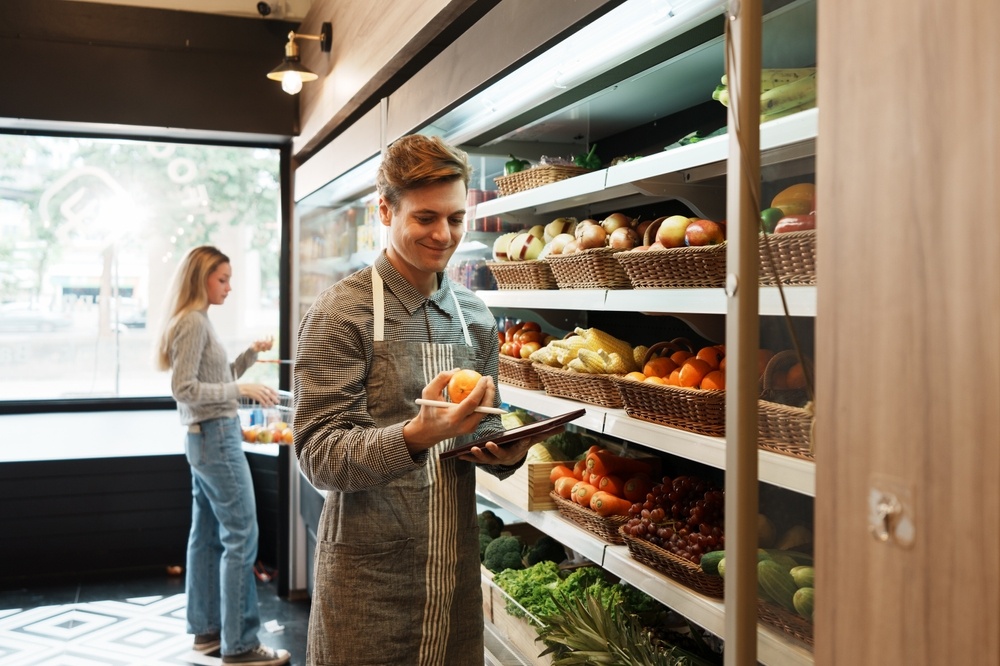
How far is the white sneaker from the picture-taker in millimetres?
4262

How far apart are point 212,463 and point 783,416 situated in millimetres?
3653

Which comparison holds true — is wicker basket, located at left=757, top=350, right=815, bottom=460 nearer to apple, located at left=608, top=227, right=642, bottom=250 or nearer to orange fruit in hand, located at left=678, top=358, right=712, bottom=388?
orange fruit in hand, located at left=678, top=358, right=712, bottom=388

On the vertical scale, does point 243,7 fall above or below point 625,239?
above

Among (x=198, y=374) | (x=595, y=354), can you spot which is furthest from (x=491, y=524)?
(x=198, y=374)

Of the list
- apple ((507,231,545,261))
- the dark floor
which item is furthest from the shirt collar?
the dark floor

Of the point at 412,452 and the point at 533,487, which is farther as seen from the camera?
the point at 533,487

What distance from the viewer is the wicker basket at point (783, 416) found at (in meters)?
0.99

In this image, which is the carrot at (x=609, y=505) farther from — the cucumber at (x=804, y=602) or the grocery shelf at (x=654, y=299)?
the cucumber at (x=804, y=602)

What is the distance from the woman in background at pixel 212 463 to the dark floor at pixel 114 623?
0.61 feet

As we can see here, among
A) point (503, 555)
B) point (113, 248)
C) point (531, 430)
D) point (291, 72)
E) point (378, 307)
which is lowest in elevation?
point (503, 555)

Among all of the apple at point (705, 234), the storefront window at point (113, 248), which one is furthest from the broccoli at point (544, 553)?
the storefront window at point (113, 248)

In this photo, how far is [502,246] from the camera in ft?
9.66

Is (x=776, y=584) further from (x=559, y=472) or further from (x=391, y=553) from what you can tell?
(x=559, y=472)

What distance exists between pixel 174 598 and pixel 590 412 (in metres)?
3.86
